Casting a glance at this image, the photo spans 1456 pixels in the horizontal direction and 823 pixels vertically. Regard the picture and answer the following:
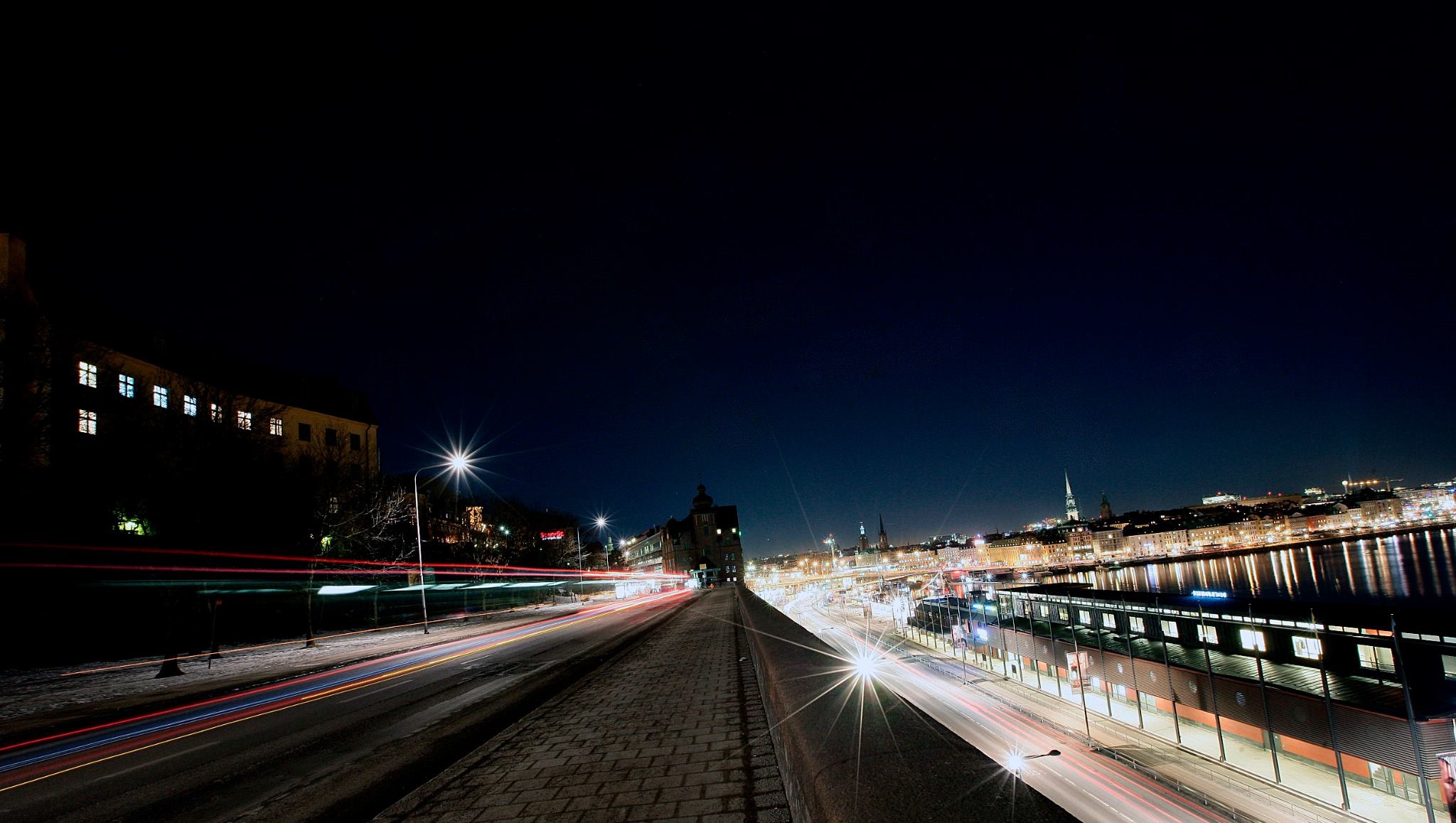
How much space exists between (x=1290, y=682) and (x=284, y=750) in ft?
94.5

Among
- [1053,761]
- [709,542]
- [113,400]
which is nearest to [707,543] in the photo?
[709,542]

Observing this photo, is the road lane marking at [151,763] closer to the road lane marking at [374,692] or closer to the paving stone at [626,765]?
the road lane marking at [374,692]

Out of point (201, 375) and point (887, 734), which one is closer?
point (887, 734)

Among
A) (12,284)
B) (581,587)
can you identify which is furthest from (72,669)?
(581,587)

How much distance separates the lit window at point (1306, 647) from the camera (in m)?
24.6

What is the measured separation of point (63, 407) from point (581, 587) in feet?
200

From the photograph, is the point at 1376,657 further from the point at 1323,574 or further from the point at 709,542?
the point at 1323,574

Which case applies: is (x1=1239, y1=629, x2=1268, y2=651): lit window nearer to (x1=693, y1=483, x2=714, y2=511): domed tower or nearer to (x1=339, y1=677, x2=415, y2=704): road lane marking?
(x1=339, y1=677, x2=415, y2=704): road lane marking

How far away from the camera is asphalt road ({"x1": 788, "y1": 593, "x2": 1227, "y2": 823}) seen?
19234mm

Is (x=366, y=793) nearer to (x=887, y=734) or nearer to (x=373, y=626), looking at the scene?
(x=887, y=734)

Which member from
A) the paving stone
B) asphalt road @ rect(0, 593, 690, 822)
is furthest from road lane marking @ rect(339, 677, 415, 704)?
the paving stone

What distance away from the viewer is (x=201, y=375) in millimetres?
42500

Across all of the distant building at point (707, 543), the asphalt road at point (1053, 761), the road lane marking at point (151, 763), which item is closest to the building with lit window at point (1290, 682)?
the asphalt road at point (1053, 761)

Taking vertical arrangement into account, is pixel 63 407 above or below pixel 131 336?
below
